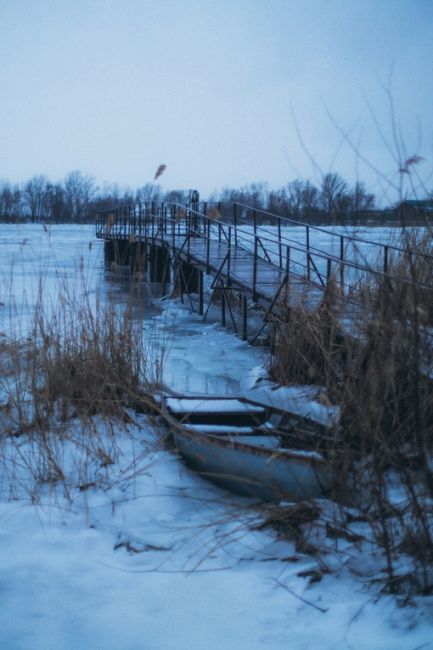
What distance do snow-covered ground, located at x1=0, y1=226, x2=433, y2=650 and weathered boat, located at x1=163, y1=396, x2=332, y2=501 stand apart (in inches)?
6.1

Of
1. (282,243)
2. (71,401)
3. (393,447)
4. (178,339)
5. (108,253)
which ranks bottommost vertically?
(178,339)

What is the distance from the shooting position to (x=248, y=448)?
137 inches

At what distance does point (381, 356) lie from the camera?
2658 millimetres

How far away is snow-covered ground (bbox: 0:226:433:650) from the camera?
2385mm

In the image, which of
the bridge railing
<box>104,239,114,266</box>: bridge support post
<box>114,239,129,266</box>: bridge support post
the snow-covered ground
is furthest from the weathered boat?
<box>104,239,114,266</box>: bridge support post

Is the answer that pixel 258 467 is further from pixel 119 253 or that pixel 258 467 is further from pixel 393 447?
pixel 119 253

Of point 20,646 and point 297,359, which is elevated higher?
point 297,359

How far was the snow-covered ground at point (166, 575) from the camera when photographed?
7.82 ft

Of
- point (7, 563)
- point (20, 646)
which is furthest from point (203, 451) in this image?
point (20, 646)

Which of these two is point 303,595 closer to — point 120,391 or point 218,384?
point 120,391

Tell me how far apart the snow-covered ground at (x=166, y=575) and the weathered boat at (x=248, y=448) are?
0.16m

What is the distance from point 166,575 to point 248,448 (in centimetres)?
90

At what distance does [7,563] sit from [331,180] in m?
2.59

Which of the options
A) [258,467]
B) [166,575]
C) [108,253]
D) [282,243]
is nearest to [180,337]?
[282,243]
